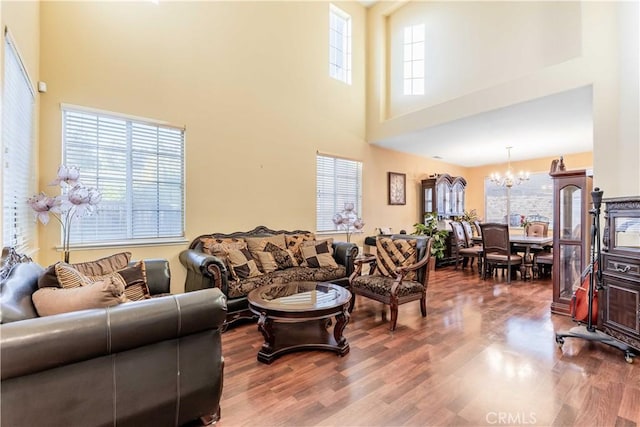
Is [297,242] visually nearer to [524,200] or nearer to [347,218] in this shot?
[347,218]

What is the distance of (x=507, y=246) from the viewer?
201 inches

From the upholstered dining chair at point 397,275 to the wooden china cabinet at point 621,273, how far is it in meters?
1.52

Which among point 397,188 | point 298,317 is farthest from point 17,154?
point 397,188

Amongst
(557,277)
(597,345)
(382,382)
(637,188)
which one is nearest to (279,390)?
(382,382)

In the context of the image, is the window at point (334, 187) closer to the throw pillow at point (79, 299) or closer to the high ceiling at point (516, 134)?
the high ceiling at point (516, 134)

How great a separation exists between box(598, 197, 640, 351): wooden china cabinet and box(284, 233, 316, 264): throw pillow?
3.19 m

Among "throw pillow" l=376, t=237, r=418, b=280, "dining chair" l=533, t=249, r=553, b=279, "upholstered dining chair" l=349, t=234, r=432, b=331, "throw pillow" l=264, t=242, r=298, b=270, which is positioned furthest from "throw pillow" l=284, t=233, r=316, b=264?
"dining chair" l=533, t=249, r=553, b=279

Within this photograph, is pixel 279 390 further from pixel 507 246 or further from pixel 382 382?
pixel 507 246

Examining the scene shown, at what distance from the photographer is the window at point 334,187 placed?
17.0ft

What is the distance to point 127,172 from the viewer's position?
3.39 m

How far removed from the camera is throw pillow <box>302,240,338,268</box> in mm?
4059

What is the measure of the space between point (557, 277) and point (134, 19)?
584 cm

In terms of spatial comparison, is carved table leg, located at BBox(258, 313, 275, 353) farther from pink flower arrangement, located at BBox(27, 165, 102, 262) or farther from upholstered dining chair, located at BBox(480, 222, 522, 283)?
upholstered dining chair, located at BBox(480, 222, 522, 283)

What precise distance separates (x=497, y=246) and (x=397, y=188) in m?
2.19
